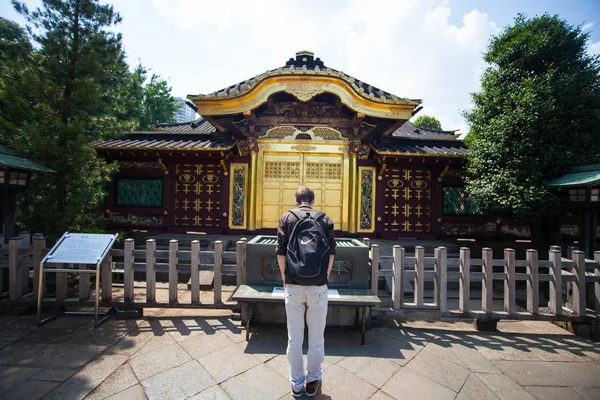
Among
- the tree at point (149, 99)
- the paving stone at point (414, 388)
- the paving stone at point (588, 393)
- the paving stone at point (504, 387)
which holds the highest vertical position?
the tree at point (149, 99)

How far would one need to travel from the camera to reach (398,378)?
2791mm

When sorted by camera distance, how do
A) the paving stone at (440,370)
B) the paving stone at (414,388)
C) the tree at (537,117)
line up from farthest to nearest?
the tree at (537,117) < the paving stone at (440,370) < the paving stone at (414,388)

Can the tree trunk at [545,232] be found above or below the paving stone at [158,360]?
above

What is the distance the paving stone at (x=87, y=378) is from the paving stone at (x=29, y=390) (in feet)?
0.27

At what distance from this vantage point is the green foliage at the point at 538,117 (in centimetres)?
551

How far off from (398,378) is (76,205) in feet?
21.5

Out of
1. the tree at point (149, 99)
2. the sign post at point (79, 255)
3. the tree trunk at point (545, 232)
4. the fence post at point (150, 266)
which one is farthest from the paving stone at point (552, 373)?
the tree at point (149, 99)

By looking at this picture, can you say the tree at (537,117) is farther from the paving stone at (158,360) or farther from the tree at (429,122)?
the tree at (429,122)

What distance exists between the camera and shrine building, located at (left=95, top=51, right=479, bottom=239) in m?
7.96

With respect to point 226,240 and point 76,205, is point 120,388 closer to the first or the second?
point 76,205

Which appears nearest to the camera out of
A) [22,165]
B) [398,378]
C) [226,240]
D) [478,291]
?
[398,378]

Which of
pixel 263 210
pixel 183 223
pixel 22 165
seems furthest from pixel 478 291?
pixel 22 165

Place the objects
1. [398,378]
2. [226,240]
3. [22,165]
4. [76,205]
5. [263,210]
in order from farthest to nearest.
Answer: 1. [263,210]
2. [226,240]
3. [76,205]
4. [22,165]
5. [398,378]

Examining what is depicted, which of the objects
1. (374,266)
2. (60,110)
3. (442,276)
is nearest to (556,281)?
(442,276)
